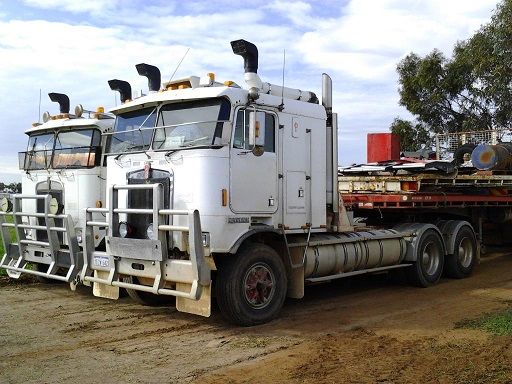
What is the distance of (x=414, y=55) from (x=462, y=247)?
18592 millimetres

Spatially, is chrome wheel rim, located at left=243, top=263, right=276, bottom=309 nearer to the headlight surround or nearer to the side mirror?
the side mirror

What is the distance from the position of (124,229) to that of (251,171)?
184 centimetres

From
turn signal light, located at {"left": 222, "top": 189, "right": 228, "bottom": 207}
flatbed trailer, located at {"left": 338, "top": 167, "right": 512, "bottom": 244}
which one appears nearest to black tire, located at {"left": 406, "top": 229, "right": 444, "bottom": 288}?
flatbed trailer, located at {"left": 338, "top": 167, "right": 512, "bottom": 244}

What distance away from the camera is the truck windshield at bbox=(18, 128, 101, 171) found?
9.79 meters

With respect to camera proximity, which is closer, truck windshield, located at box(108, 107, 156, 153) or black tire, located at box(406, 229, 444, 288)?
truck windshield, located at box(108, 107, 156, 153)

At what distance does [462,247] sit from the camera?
11.7 m

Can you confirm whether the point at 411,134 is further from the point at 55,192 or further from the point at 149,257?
the point at 149,257

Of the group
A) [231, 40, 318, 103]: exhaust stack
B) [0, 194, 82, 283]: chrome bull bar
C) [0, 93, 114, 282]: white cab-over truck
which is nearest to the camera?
[231, 40, 318, 103]: exhaust stack

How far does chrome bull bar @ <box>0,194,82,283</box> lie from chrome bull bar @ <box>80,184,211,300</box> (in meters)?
0.56

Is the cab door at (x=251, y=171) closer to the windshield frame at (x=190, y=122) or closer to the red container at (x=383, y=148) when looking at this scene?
the windshield frame at (x=190, y=122)

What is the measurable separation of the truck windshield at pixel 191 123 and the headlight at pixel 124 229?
3.58ft

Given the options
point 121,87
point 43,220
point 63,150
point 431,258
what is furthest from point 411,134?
point 43,220

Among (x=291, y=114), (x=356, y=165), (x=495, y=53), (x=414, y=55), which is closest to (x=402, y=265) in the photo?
(x=356, y=165)

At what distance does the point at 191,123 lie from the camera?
7.27 m
